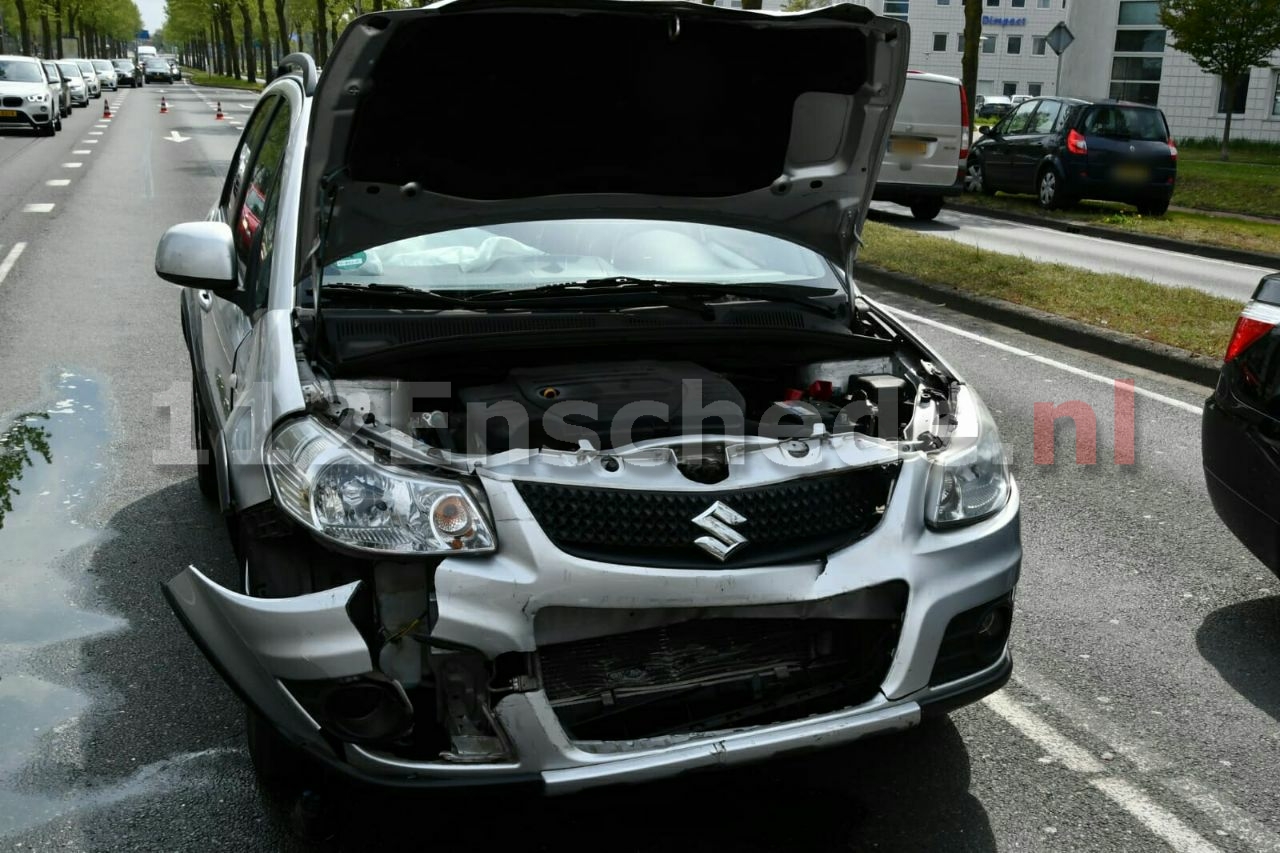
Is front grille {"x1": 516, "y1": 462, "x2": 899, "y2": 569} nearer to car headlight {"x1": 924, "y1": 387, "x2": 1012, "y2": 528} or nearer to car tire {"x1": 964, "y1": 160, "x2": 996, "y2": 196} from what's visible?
car headlight {"x1": 924, "y1": 387, "x2": 1012, "y2": 528}

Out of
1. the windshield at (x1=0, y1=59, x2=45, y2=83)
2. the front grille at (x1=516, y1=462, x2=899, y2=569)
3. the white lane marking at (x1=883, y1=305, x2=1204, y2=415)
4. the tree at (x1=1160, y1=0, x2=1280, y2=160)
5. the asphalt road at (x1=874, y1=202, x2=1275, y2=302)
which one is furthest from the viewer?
the tree at (x1=1160, y1=0, x2=1280, y2=160)

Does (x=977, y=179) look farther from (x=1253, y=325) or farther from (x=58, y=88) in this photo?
(x=58, y=88)

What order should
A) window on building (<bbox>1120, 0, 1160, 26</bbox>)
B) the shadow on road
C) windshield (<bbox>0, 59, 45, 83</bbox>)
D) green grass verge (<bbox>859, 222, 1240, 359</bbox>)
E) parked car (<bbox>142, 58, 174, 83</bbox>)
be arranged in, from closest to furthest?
1. the shadow on road
2. green grass verge (<bbox>859, 222, 1240, 359</bbox>)
3. windshield (<bbox>0, 59, 45, 83</bbox>)
4. window on building (<bbox>1120, 0, 1160, 26</bbox>)
5. parked car (<bbox>142, 58, 174, 83</bbox>)

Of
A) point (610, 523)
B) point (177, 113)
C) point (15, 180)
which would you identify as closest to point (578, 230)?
point (610, 523)

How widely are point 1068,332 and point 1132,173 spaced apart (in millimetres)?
11714

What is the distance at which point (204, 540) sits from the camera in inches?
201

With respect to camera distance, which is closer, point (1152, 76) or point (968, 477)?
point (968, 477)

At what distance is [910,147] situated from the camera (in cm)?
1869

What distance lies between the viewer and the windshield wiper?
3.97 m

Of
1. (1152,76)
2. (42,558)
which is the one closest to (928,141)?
(42,558)

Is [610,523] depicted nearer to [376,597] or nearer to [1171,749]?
[376,597]

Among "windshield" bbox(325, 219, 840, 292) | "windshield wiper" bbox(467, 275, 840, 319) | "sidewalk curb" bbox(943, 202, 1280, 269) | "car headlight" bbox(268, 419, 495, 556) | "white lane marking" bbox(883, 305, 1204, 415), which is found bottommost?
"sidewalk curb" bbox(943, 202, 1280, 269)

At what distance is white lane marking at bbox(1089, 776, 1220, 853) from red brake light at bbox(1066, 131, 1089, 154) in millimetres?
18275

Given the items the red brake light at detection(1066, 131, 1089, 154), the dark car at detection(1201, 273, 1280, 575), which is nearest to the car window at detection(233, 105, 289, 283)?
the dark car at detection(1201, 273, 1280, 575)
